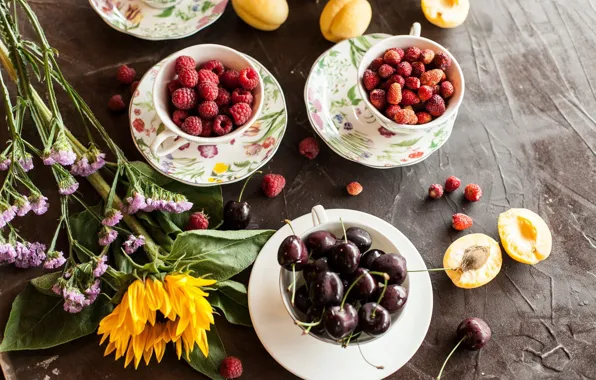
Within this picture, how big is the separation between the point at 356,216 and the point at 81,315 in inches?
21.2

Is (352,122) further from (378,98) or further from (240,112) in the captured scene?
(240,112)

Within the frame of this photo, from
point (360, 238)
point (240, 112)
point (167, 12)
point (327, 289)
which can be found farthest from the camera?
point (167, 12)

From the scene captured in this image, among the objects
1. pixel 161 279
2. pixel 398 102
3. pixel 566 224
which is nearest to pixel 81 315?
pixel 161 279

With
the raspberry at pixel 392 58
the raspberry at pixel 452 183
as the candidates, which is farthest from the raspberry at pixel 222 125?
the raspberry at pixel 452 183

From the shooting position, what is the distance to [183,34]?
133cm

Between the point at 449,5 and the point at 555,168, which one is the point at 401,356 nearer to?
the point at 555,168

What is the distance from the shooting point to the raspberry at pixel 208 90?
115 cm

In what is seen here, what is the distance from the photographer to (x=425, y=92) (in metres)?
1.20

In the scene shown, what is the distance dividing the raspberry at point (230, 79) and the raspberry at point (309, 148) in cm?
18

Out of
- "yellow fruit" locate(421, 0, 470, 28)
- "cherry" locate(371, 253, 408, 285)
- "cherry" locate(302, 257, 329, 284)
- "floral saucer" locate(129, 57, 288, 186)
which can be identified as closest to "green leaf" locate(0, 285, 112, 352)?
"floral saucer" locate(129, 57, 288, 186)

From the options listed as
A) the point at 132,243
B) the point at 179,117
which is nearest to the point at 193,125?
the point at 179,117

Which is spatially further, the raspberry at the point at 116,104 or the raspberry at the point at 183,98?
the raspberry at the point at 116,104

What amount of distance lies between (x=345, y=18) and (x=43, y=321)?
2.78ft

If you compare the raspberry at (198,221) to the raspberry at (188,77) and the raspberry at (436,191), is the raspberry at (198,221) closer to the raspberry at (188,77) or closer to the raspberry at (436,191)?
the raspberry at (188,77)
